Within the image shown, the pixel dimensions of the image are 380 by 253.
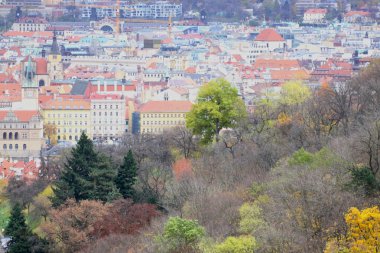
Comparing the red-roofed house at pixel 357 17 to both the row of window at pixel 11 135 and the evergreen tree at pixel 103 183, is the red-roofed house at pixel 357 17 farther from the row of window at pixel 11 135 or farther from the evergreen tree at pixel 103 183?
the evergreen tree at pixel 103 183

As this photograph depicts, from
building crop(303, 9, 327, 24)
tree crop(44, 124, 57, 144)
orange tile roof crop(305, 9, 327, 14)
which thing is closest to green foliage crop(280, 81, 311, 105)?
tree crop(44, 124, 57, 144)

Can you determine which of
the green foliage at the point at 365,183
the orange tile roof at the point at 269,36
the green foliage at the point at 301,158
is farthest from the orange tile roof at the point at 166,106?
the orange tile roof at the point at 269,36

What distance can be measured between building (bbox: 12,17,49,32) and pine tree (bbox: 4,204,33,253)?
273 feet

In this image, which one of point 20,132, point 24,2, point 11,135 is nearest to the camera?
point 20,132

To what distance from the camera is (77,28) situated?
113812 millimetres

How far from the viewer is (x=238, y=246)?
22656 mm

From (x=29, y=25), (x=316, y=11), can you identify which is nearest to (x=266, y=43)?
(x=29, y=25)

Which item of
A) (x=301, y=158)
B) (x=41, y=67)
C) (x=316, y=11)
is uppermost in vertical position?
(x=301, y=158)

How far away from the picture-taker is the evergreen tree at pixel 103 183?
3117cm

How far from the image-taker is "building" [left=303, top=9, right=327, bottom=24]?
119 metres

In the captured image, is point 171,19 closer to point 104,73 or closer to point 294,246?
point 104,73

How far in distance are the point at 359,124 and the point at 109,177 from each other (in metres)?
5.39

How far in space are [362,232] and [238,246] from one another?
2.52 meters

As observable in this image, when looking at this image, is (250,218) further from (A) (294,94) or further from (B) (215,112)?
(A) (294,94)
